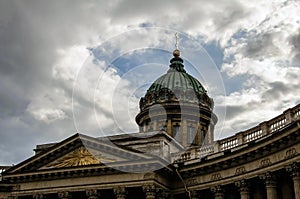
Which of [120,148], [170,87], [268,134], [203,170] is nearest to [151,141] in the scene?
[120,148]

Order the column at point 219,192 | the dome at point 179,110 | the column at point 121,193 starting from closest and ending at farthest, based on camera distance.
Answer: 1. the column at point 219,192
2. the column at point 121,193
3. the dome at point 179,110

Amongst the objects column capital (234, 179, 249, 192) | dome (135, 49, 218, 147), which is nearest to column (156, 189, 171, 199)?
column capital (234, 179, 249, 192)

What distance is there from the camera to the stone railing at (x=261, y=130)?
114 ft

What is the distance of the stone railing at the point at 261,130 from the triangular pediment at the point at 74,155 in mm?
9655

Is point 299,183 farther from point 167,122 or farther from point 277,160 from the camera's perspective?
point 167,122

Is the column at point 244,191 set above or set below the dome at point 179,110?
below

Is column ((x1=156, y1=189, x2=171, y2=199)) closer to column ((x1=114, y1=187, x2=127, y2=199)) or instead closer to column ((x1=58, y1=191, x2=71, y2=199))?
column ((x1=114, y1=187, x2=127, y2=199))

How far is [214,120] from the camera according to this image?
2655 inches

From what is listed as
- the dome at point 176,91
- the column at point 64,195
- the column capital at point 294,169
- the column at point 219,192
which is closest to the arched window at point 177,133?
the dome at point 176,91

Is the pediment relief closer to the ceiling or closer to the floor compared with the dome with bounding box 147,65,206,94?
closer to the floor

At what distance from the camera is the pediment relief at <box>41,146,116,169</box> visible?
45969 millimetres

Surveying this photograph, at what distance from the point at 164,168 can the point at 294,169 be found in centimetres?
1281

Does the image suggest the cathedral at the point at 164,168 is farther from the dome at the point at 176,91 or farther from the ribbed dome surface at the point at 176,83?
the ribbed dome surface at the point at 176,83

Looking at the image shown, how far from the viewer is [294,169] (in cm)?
3409
